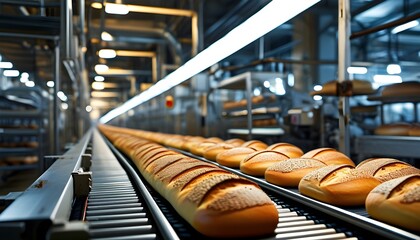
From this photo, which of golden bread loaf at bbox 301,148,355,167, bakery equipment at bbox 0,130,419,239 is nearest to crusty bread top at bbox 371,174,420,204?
bakery equipment at bbox 0,130,419,239

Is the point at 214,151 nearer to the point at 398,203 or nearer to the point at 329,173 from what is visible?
Answer: the point at 329,173

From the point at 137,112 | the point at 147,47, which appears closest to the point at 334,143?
the point at 147,47

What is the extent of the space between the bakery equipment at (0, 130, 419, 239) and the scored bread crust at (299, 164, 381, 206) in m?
0.04

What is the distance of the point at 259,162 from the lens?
172 centimetres

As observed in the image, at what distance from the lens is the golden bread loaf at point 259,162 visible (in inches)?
67.0

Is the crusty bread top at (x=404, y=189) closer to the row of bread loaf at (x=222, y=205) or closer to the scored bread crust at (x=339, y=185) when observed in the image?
the scored bread crust at (x=339, y=185)

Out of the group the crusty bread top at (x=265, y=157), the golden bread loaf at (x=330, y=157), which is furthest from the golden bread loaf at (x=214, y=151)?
the golden bread loaf at (x=330, y=157)

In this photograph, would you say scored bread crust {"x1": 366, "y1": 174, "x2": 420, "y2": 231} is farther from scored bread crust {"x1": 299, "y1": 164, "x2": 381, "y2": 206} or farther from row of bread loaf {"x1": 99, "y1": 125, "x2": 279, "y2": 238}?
row of bread loaf {"x1": 99, "y1": 125, "x2": 279, "y2": 238}

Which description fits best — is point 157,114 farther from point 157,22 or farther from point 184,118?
point 157,22

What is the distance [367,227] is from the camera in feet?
3.15

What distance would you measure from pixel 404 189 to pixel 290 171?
1.63 feet

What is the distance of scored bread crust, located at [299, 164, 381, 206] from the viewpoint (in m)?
1.17

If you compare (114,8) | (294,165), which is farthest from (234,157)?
(114,8)

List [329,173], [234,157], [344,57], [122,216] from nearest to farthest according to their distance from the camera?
1. [122,216]
2. [329,173]
3. [234,157]
4. [344,57]
